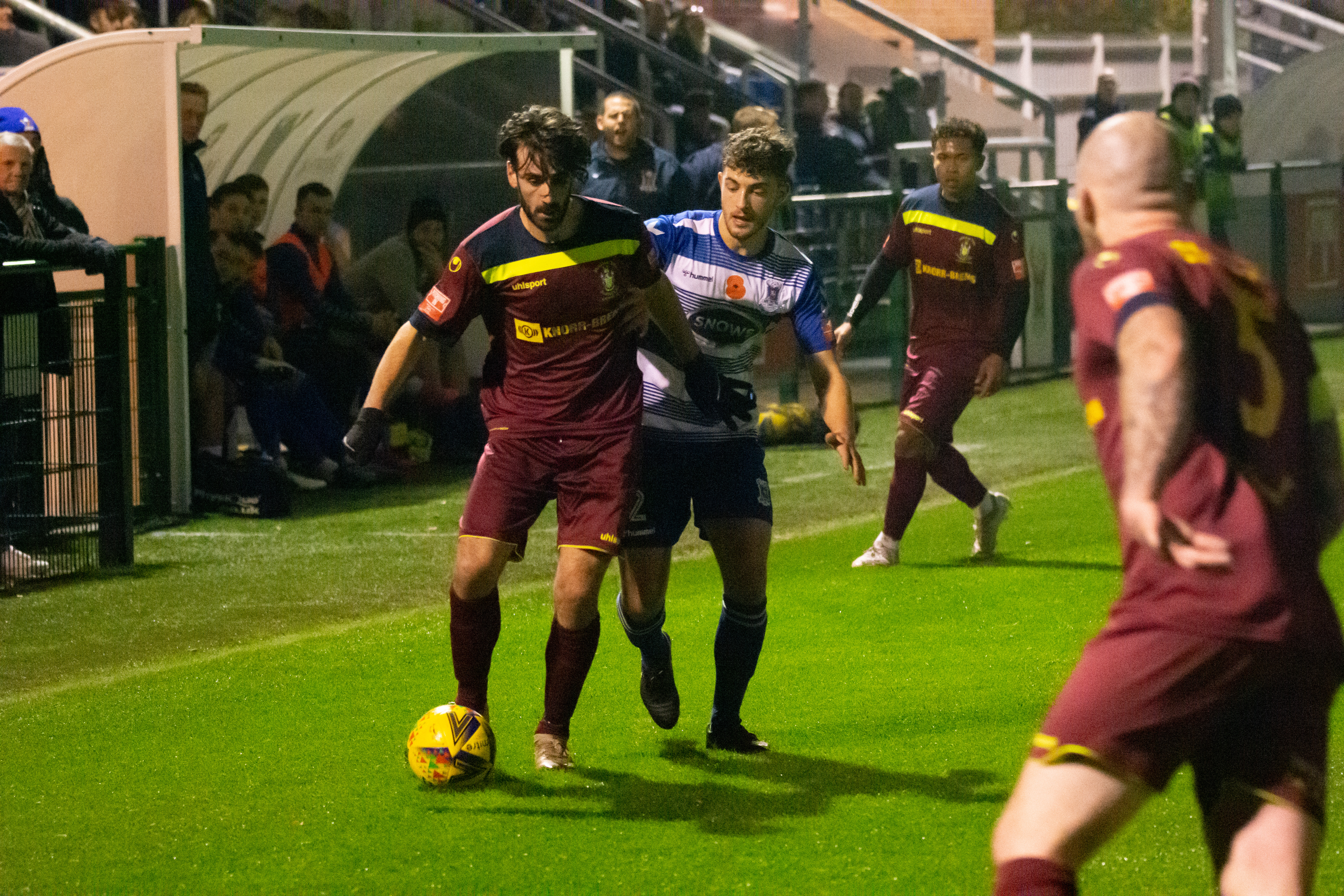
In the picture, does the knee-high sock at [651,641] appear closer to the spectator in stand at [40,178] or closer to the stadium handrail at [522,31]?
the spectator in stand at [40,178]

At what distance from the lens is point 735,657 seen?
5793 mm

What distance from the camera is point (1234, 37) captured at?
20.1m

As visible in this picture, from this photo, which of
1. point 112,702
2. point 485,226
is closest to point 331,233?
point 112,702

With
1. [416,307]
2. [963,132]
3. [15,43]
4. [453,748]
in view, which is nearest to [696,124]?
[416,307]

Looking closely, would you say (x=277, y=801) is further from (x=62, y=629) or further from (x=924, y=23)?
(x=924, y=23)

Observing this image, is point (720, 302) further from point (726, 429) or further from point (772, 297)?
point (726, 429)

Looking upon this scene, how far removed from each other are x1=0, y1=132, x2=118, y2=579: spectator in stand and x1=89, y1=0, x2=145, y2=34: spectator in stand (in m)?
4.26

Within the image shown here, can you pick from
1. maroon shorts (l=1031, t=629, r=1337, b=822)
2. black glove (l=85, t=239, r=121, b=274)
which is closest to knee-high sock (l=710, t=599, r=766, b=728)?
maroon shorts (l=1031, t=629, r=1337, b=822)

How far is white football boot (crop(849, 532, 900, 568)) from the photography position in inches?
355

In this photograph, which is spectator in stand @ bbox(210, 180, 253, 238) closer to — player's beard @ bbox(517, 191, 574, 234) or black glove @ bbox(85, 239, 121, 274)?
black glove @ bbox(85, 239, 121, 274)

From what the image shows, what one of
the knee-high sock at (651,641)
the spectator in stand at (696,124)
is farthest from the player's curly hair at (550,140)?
the spectator in stand at (696,124)

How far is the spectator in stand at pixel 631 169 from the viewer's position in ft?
37.3

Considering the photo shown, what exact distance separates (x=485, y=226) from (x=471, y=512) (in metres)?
0.86

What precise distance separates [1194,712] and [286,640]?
17.3 ft
